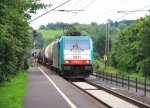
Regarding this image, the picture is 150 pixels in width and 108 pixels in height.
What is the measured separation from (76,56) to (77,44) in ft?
3.99

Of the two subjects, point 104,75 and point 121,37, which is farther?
point 121,37

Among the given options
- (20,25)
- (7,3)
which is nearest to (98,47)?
(20,25)

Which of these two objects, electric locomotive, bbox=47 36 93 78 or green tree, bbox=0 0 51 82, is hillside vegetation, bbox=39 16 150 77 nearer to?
electric locomotive, bbox=47 36 93 78

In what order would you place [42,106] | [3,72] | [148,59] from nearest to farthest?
[42,106], [3,72], [148,59]

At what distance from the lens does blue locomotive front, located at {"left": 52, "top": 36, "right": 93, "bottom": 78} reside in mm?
40312

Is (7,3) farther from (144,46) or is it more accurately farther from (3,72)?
(144,46)

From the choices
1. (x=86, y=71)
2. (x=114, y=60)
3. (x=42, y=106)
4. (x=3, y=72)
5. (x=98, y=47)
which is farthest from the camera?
(x=98, y=47)

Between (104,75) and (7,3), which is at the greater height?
(7,3)

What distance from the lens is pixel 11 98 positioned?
68.5 feet

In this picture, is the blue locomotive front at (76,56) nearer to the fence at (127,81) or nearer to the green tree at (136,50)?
the fence at (127,81)

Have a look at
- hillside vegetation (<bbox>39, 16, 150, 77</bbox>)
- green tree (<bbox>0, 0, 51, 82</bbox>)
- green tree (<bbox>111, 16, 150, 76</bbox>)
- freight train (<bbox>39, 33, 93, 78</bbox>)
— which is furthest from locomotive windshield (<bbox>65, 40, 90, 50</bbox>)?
green tree (<bbox>111, 16, 150, 76</bbox>)

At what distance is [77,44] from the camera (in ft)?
136

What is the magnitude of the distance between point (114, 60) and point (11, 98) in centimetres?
7732

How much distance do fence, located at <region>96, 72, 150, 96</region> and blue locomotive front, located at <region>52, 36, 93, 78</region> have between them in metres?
1.75
